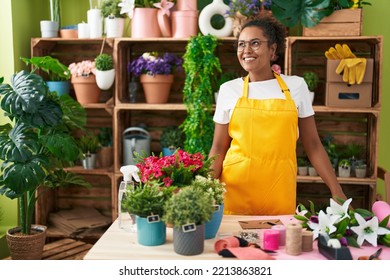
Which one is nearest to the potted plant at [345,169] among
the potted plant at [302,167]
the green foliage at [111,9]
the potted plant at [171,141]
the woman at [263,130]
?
the potted plant at [302,167]

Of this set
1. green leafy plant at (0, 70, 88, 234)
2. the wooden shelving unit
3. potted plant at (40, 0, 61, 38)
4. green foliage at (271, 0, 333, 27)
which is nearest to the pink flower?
the wooden shelving unit

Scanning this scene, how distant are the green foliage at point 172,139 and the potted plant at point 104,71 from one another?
59cm

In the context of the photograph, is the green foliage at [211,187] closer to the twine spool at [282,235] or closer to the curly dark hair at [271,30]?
the twine spool at [282,235]

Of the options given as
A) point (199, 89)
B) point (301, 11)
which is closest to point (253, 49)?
point (199, 89)

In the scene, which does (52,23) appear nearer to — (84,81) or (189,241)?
(84,81)

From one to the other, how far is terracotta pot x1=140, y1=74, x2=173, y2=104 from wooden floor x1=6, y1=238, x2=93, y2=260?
4.02ft

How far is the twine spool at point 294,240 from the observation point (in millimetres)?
1735

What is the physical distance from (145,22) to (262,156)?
6.02 ft

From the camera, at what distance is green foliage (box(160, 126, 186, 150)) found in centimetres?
412

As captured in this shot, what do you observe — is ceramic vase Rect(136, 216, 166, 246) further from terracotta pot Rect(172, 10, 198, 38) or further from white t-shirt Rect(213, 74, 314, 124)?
terracotta pot Rect(172, 10, 198, 38)

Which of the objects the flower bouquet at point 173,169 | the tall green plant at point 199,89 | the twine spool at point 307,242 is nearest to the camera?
the twine spool at point 307,242

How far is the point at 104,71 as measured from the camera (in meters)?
3.95
